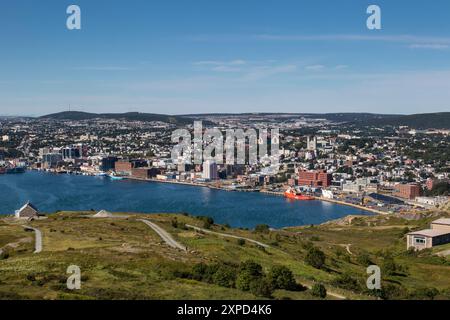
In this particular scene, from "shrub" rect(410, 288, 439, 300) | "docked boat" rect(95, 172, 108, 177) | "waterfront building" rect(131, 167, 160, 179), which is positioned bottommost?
"docked boat" rect(95, 172, 108, 177)

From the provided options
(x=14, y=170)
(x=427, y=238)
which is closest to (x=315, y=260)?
(x=427, y=238)

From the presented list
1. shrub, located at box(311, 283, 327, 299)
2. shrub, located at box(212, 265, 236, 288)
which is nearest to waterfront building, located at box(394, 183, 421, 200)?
shrub, located at box(311, 283, 327, 299)

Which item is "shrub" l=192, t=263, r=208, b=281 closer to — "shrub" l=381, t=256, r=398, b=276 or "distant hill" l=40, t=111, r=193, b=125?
"shrub" l=381, t=256, r=398, b=276

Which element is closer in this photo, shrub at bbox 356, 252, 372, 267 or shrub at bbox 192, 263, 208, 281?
shrub at bbox 192, 263, 208, 281

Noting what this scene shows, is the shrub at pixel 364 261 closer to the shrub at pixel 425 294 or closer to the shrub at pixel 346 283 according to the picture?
the shrub at pixel 425 294

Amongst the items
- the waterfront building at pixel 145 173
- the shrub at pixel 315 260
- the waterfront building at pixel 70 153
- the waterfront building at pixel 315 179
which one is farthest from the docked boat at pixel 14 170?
the shrub at pixel 315 260

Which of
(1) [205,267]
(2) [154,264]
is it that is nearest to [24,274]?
Result: (2) [154,264]

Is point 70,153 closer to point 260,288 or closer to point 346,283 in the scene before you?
point 346,283
